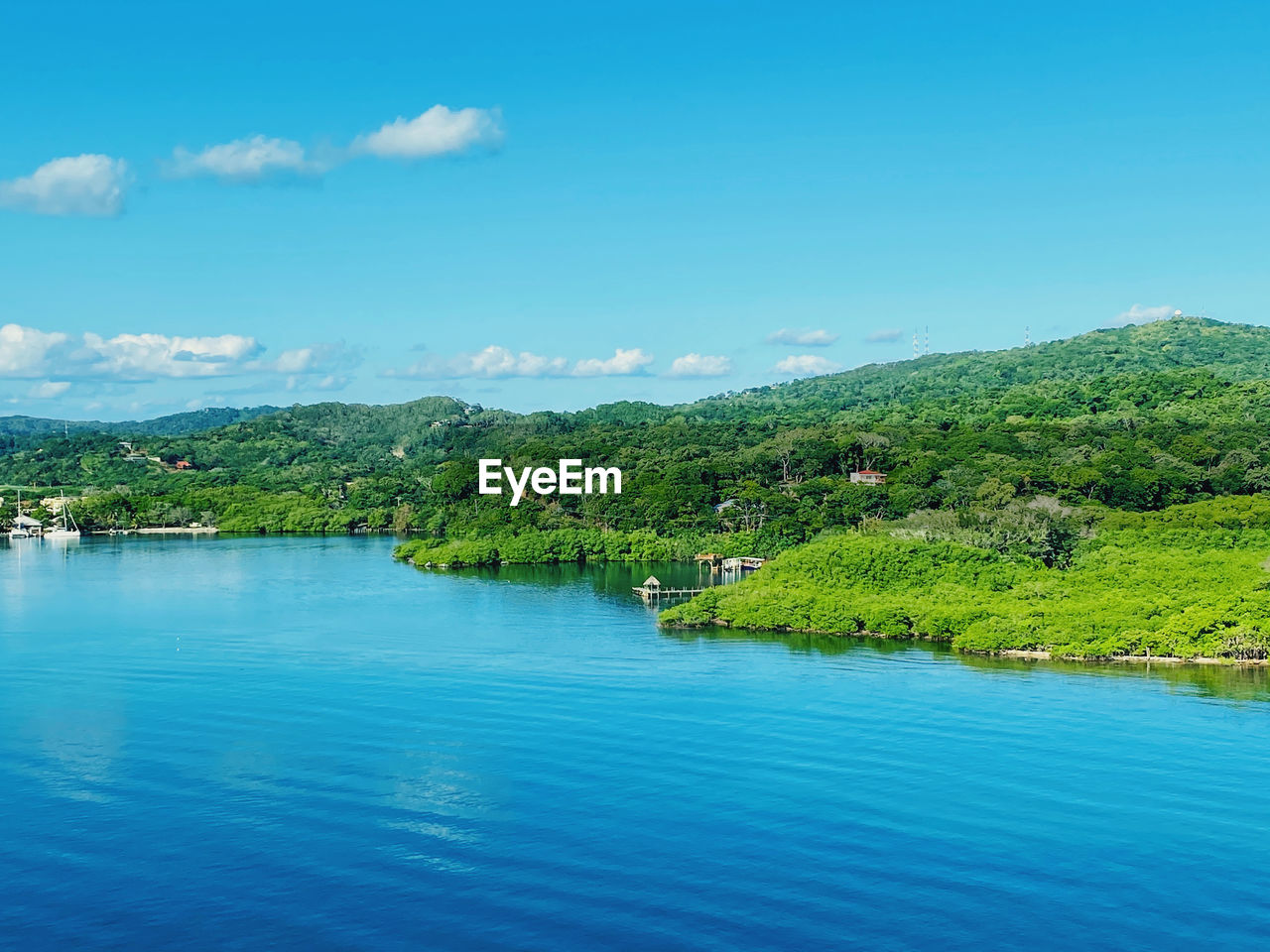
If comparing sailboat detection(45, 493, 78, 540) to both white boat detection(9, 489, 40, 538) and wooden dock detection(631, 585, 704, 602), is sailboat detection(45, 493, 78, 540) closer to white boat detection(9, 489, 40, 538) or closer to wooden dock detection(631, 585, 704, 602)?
white boat detection(9, 489, 40, 538)

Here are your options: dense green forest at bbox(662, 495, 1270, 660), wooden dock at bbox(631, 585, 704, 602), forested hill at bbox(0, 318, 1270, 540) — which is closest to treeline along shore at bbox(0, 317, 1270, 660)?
dense green forest at bbox(662, 495, 1270, 660)

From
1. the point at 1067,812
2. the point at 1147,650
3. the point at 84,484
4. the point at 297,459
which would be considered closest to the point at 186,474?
the point at 84,484

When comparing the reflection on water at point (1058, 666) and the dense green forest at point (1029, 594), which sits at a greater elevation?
the dense green forest at point (1029, 594)

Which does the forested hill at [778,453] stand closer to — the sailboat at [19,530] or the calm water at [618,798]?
the sailboat at [19,530]

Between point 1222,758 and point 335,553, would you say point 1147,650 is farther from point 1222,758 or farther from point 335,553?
point 335,553

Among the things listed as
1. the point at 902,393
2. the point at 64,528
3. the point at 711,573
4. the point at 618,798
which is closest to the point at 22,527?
the point at 64,528

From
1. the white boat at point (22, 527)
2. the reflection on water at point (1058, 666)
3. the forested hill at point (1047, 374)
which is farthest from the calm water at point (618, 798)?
the forested hill at point (1047, 374)

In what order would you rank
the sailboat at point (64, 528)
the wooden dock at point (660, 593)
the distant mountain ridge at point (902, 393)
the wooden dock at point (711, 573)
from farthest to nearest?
1. the distant mountain ridge at point (902, 393)
2. the sailboat at point (64, 528)
3. the wooden dock at point (711, 573)
4. the wooden dock at point (660, 593)
